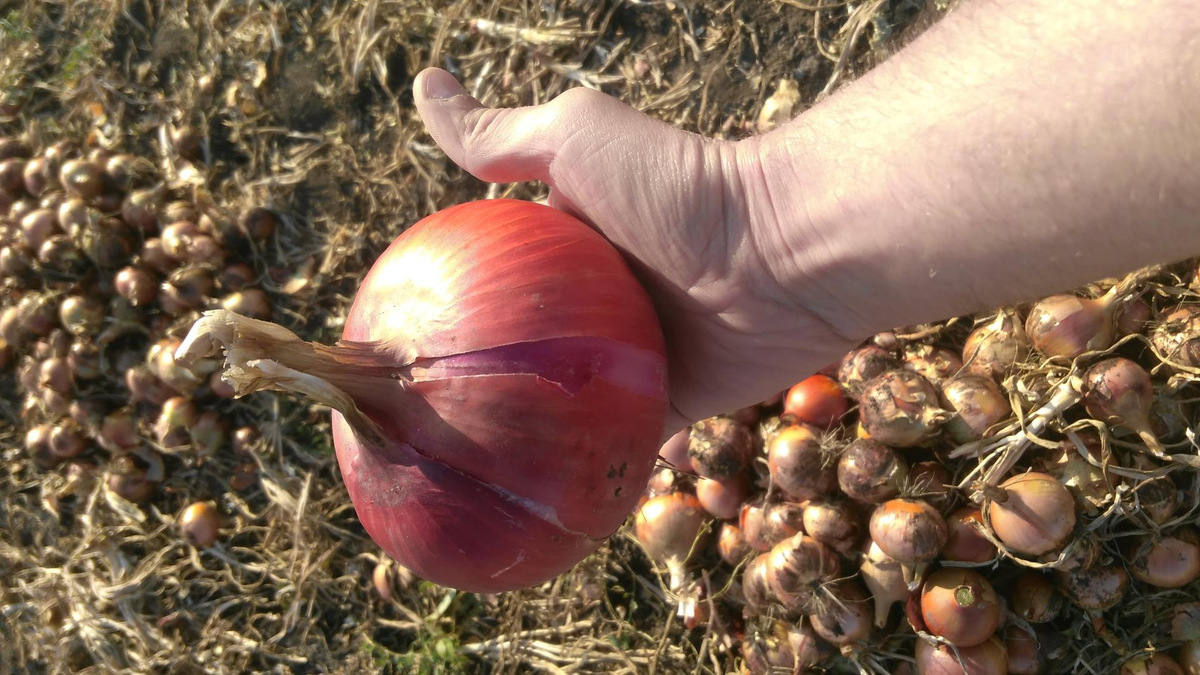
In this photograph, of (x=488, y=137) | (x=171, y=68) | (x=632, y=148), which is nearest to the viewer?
(x=632, y=148)

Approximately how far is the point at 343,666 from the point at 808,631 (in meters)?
1.71

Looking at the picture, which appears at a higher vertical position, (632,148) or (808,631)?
(632,148)

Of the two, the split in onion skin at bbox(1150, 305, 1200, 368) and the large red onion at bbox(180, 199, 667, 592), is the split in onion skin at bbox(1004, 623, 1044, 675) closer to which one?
the split in onion skin at bbox(1150, 305, 1200, 368)

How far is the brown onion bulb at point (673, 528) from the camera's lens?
213cm

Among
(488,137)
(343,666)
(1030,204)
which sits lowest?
(343,666)

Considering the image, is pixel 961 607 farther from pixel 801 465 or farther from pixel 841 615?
pixel 801 465

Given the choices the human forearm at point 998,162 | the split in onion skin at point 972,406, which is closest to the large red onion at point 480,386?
the human forearm at point 998,162

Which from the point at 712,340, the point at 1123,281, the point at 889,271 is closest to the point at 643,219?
the point at 712,340

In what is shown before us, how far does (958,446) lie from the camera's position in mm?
1822

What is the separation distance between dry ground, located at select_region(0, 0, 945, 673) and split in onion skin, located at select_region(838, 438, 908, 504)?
2.54ft

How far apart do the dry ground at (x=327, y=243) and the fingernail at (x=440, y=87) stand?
31.2 inches

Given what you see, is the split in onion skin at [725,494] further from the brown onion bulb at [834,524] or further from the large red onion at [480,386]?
the large red onion at [480,386]

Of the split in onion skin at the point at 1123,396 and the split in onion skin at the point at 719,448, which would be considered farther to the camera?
the split in onion skin at the point at 719,448

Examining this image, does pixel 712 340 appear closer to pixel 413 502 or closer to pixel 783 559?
pixel 783 559
